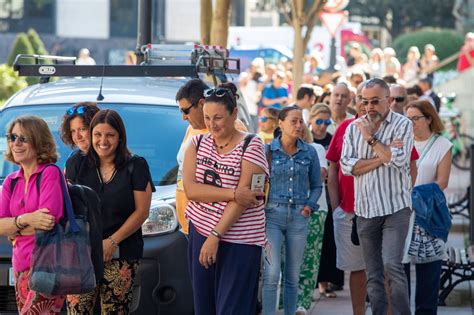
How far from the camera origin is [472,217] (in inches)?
486

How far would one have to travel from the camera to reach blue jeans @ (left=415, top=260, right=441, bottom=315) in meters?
9.28

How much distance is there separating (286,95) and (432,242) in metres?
13.0

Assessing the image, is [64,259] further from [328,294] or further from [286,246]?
[328,294]

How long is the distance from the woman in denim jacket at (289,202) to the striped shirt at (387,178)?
646 mm

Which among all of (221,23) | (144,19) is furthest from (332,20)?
(144,19)

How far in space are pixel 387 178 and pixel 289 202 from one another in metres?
0.90

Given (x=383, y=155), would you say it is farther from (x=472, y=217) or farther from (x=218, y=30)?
(x=218, y=30)

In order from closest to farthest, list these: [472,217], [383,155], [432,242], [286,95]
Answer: [383,155]
[432,242]
[472,217]
[286,95]

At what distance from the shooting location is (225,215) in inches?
272

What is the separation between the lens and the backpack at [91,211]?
661 centimetres

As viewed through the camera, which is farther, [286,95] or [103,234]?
[286,95]

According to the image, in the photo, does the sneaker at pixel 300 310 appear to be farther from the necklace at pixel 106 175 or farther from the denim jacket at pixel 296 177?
the necklace at pixel 106 175

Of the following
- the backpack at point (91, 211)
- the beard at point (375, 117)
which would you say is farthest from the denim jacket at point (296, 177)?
the backpack at point (91, 211)

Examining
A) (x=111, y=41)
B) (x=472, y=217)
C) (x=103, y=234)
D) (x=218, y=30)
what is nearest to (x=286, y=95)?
(x=218, y=30)
